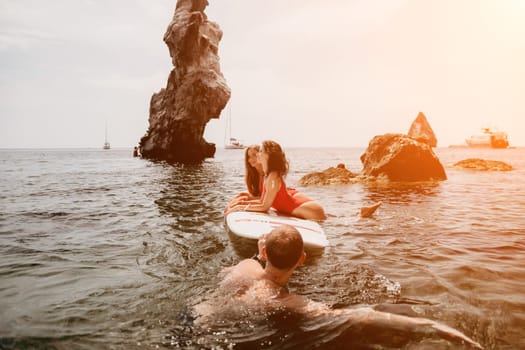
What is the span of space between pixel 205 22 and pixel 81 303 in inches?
1961

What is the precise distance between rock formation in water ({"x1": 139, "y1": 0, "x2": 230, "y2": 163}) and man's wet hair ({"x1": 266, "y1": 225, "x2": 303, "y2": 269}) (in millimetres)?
43047

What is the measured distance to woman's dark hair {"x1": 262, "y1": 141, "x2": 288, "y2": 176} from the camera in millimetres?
7016

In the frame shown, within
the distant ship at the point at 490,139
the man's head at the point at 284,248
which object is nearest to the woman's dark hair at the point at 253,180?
the man's head at the point at 284,248

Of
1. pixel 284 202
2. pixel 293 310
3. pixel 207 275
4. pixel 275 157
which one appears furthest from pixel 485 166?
A: pixel 293 310

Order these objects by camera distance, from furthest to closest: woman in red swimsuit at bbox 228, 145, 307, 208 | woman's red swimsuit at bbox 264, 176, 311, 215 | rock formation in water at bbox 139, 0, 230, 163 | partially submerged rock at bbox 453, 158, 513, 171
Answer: rock formation in water at bbox 139, 0, 230, 163
partially submerged rock at bbox 453, 158, 513, 171
woman in red swimsuit at bbox 228, 145, 307, 208
woman's red swimsuit at bbox 264, 176, 311, 215

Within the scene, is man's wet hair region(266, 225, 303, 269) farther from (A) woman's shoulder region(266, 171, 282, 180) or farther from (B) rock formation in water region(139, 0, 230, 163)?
(B) rock formation in water region(139, 0, 230, 163)

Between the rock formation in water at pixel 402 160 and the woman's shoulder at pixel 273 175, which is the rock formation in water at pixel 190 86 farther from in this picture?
the woman's shoulder at pixel 273 175

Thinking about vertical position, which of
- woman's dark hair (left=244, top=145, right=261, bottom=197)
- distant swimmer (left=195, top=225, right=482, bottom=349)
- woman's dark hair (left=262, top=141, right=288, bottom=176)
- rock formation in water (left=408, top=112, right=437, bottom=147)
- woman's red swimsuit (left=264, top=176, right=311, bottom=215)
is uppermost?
rock formation in water (left=408, top=112, right=437, bottom=147)

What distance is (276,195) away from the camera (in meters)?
7.51

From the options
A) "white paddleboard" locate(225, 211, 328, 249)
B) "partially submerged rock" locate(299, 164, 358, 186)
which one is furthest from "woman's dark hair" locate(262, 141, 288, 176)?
"partially submerged rock" locate(299, 164, 358, 186)

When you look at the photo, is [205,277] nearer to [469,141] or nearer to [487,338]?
[487,338]

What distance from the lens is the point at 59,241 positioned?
7.30 metres

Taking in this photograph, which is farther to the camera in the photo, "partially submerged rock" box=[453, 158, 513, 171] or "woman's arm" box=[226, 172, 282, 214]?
"partially submerged rock" box=[453, 158, 513, 171]

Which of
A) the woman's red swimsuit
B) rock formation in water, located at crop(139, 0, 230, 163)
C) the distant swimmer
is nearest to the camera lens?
the distant swimmer
